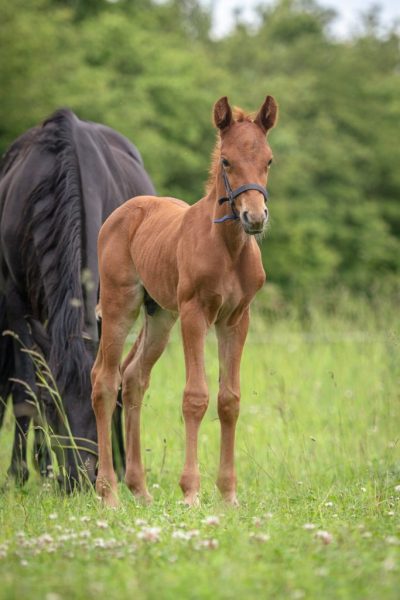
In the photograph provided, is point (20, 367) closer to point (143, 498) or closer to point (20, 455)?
point (20, 455)

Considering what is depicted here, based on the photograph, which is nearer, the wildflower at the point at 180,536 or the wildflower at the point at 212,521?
the wildflower at the point at 180,536

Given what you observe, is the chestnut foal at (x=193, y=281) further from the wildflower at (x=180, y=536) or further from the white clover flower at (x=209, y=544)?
the white clover flower at (x=209, y=544)

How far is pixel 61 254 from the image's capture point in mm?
6246

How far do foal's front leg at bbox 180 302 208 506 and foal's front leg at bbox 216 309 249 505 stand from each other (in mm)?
205

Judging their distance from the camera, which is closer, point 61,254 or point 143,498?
point 143,498

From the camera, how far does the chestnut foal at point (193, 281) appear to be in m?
4.79

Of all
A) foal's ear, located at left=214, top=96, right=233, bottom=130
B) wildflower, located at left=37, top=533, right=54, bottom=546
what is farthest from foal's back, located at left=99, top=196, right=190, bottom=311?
wildflower, located at left=37, top=533, right=54, bottom=546

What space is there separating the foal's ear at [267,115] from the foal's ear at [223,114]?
0.14m

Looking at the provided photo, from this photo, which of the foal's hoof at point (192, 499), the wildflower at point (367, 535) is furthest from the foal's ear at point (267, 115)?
the wildflower at point (367, 535)

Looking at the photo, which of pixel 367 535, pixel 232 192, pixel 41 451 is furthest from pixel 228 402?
pixel 41 451

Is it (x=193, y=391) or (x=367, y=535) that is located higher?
(x=193, y=391)

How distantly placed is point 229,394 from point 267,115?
1.43 metres

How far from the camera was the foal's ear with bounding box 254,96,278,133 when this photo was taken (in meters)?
4.89

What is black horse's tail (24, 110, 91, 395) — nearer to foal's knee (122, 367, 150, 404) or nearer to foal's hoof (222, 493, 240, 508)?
foal's knee (122, 367, 150, 404)
